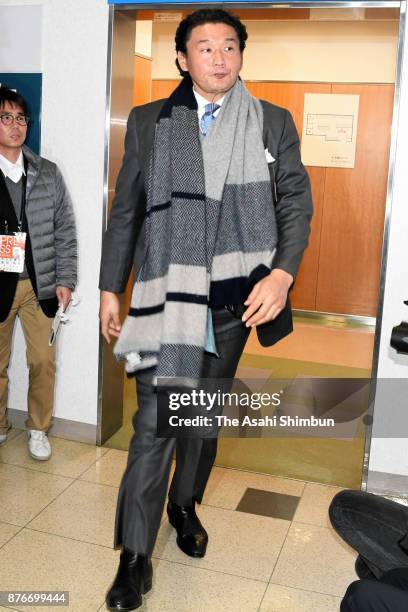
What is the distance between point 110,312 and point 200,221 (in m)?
0.42

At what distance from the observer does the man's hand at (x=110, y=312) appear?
7.44 ft

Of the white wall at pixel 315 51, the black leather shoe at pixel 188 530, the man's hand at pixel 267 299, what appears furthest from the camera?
the white wall at pixel 315 51

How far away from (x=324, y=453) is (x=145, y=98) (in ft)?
12.7

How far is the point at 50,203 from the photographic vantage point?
3.29 m

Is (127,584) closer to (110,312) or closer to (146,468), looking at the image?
(146,468)

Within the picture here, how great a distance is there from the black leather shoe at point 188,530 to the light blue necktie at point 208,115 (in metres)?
1.36

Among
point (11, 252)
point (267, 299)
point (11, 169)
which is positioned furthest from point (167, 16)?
point (267, 299)

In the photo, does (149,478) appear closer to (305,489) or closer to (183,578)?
(183,578)

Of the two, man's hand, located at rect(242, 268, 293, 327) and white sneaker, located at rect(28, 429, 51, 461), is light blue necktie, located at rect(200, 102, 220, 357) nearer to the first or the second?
man's hand, located at rect(242, 268, 293, 327)

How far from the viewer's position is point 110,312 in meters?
2.27

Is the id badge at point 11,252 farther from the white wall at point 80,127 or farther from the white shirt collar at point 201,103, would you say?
the white shirt collar at point 201,103

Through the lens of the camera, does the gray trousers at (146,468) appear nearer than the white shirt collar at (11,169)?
Yes

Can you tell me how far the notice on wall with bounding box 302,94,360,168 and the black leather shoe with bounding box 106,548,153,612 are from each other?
5127 mm

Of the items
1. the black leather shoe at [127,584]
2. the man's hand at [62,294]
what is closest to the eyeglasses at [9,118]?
the man's hand at [62,294]
